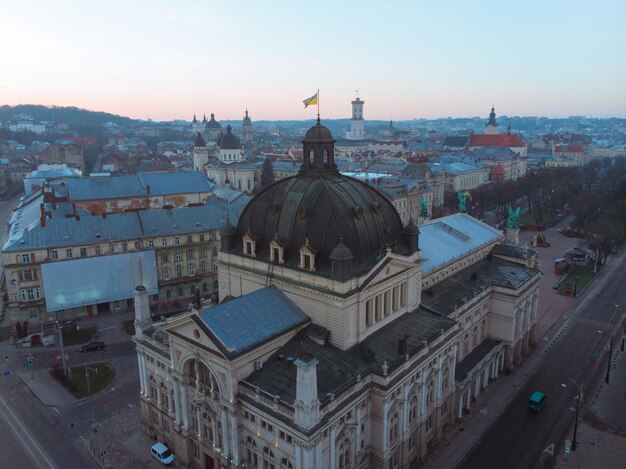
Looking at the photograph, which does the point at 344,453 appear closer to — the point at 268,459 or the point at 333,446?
the point at 333,446

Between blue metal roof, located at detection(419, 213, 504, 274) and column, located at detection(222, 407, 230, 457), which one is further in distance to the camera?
blue metal roof, located at detection(419, 213, 504, 274)

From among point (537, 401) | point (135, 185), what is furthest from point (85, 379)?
point (135, 185)

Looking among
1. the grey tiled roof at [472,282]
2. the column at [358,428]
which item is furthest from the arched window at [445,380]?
the column at [358,428]

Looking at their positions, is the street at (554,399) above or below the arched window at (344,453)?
below

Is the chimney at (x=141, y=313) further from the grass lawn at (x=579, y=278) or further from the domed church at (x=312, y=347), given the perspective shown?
the grass lawn at (x=579, y=278)

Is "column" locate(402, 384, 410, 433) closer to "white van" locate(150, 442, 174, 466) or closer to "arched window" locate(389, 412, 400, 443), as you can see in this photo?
"arched window" locate(389, 412, 400, 443)

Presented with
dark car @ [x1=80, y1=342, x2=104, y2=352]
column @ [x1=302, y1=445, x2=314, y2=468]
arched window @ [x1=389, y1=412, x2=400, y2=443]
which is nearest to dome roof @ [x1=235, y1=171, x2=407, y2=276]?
arched window @ [x1=389, y1=412, x2=400, y2=443]

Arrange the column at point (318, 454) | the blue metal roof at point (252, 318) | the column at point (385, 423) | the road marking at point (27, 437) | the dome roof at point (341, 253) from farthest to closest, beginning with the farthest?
1. the road marking at point (27, 437)
2. the column at point (385, 423)
3. the dome roof at point (341, 253)
4. the blue metal roof at point (252, 318)
5. the column at point (318, 454)
